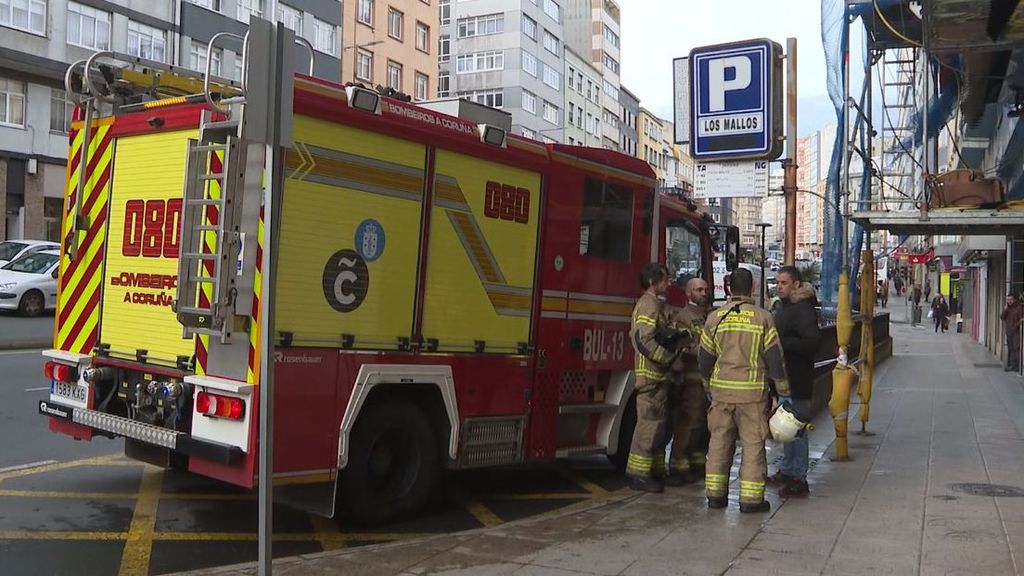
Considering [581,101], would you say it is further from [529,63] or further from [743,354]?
[743,354]

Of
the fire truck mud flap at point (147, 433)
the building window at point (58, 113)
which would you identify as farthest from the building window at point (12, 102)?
the fire truck mud flap at point (147, 433)

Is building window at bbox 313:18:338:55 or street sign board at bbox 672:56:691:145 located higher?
building window at bbox 313:18:338:55

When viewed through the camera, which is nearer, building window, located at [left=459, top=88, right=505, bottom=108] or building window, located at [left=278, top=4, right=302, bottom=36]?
building window, located at [left=278, top=4, right=302, bottom=36]

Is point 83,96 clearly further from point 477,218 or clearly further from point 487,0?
point 487,0

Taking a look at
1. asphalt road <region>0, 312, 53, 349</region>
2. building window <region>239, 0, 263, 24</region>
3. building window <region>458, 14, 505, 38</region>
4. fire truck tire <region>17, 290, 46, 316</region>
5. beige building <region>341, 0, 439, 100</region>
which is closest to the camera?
asphalt road <region>0, 312, 53, 349</region>

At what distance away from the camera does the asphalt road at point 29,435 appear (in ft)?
25.7

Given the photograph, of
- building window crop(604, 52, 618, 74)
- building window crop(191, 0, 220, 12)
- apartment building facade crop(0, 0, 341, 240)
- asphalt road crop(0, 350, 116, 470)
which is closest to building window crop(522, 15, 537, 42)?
building window crop(604, 52, 618, 74)

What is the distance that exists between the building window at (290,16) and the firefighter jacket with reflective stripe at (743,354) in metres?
34.4

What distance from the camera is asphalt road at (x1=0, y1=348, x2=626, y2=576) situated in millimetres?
5516

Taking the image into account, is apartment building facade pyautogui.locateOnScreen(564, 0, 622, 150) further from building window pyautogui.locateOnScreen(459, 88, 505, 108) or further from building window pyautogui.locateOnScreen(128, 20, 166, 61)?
building window pyautogui.locateOnScreen(128, 20, 166, 61)

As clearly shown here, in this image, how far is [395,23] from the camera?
48844mm

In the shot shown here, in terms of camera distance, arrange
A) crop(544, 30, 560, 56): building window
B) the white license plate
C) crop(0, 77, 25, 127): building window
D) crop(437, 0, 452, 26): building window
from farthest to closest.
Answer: crop(544, 30, 560, 56): building window → crop(437, 0, 452, 26): building window → crop(0, 77, 25, 127): building window → the white license plate

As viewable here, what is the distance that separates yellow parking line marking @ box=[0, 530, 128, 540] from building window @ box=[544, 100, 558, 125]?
61821mm

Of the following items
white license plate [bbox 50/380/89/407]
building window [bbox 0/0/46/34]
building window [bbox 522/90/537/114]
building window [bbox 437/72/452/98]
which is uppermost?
building window [bbox 437/72/452/98]
